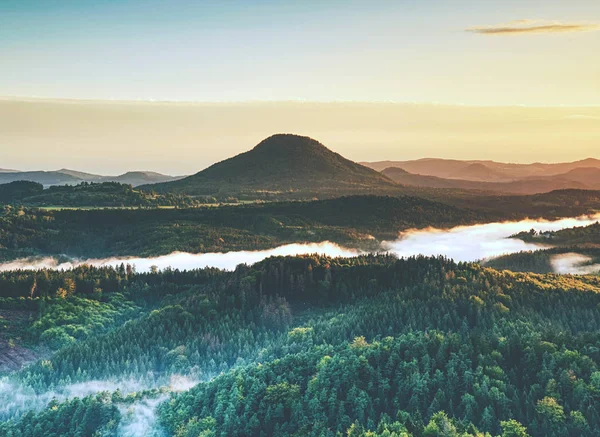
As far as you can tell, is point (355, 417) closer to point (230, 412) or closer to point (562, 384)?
point (230, 412)

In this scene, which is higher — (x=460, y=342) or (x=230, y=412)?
(x=460, y=342)

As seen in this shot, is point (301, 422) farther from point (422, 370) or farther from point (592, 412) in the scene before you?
point (592, 412)

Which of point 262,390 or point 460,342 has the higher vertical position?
point 460,342

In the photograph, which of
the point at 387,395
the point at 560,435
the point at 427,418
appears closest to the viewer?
the point at 560,435

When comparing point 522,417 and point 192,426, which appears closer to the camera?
point 522,417

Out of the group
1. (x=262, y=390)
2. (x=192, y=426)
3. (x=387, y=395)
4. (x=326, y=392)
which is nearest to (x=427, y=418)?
(x=387, y=395)

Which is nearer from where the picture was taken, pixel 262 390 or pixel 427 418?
pixel 427 418

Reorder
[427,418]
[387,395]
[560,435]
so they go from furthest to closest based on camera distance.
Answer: [387,395]
[427,418]
[560,435]

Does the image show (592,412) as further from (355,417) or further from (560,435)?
(355,417)

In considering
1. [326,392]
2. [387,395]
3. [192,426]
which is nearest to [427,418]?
[387,395]
